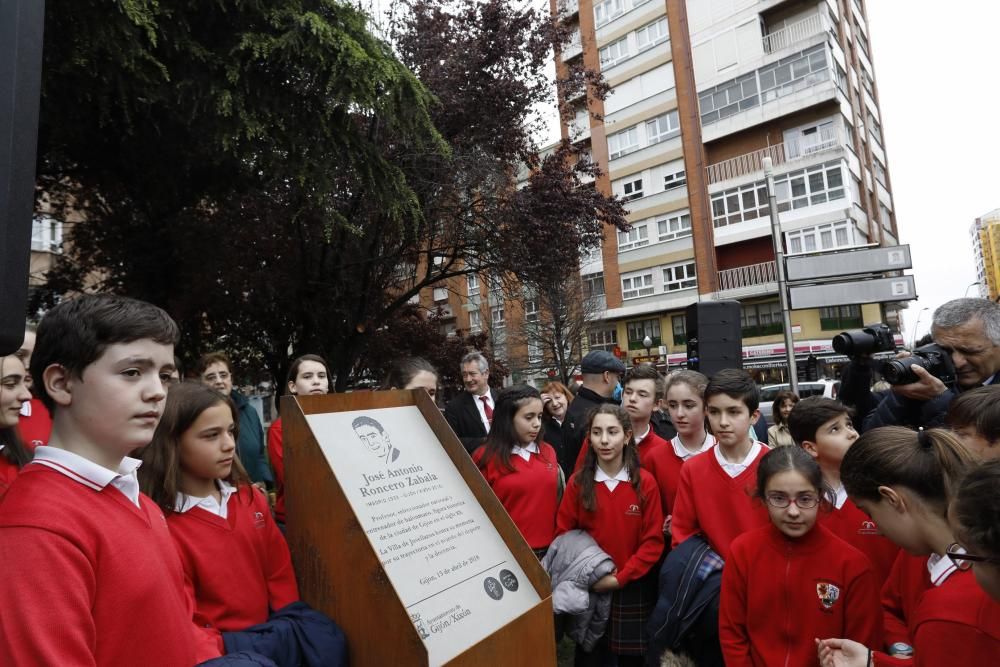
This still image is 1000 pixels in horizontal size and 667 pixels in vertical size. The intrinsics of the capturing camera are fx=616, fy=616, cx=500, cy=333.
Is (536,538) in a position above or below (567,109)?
below

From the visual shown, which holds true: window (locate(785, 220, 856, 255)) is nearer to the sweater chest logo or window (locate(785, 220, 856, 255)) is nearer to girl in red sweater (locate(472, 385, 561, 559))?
girl in red sweater (locate(472, 385, 561, 559))

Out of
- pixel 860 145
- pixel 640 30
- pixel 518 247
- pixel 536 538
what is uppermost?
pixel 640 30

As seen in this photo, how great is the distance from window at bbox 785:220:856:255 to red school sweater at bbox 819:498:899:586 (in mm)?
26508

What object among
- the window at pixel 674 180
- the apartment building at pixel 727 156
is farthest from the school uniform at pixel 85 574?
the window at pixel 674 180

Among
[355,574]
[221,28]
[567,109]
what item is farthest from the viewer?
[567,109]

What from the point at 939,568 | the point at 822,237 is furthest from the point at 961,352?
the point at 822,237

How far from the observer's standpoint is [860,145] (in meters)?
30.1

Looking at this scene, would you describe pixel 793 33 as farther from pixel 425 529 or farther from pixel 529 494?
pixel 425 529

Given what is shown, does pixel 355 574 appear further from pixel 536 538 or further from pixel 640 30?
pixel 640 30

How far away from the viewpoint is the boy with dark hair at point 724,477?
3061mm

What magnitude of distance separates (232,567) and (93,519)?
0.85m

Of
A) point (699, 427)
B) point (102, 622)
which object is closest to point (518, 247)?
point (699, 427)

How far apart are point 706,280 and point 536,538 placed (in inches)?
1118

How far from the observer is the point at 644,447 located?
14.1 feet
